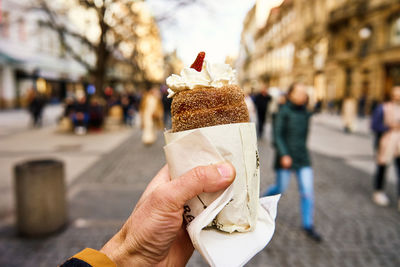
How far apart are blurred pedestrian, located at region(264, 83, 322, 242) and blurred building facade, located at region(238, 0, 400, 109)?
1438cm

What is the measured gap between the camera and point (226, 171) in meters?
1.32

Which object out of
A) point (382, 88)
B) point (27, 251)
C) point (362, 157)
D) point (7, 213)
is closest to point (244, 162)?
point (27, 251)

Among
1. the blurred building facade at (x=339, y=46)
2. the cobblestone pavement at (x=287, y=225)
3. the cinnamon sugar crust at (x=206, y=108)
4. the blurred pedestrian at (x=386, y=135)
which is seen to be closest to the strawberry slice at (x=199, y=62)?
the cinnamon sugar crust at (x=206, y=108)

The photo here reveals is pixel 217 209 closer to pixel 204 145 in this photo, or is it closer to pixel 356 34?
pixel 204 145

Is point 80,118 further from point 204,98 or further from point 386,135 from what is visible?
point 204,98

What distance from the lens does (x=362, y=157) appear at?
359 inches

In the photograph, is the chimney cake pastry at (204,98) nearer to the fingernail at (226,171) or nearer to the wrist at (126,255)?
the fingernail at (226,171)

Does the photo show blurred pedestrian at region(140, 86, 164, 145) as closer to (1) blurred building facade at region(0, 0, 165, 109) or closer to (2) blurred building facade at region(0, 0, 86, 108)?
(1) blurred building facade at region(0, 0, 165, 109)

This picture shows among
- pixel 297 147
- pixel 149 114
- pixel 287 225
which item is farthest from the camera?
pixel 149 114

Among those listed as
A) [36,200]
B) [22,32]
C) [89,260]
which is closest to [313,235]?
[89,260]

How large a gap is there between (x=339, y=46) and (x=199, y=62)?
3336cm

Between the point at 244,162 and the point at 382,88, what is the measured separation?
26.3 m

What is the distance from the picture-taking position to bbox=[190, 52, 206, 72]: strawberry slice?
5.06 ft

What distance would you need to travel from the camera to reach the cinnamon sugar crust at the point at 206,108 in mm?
1456
